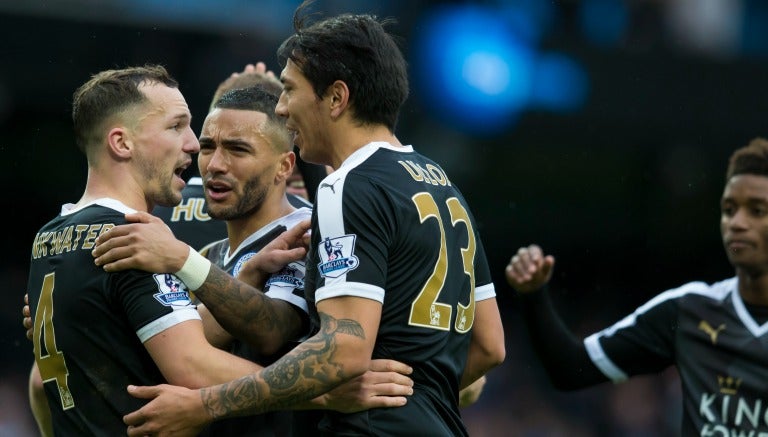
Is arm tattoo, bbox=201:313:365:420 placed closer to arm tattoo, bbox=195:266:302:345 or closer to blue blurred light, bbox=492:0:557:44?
arm tattoo, bbox=195:266:302:345

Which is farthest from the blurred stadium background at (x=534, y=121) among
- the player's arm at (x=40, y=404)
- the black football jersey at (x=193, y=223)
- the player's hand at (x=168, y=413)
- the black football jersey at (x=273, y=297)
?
the player's hand at (x=168, y=413)

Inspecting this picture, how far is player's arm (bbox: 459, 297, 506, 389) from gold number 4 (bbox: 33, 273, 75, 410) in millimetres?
1762

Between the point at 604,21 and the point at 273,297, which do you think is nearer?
the point at 273,297

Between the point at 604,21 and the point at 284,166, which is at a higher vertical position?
the point at 604,21

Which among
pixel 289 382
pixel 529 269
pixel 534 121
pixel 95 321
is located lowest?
pixel 529 269

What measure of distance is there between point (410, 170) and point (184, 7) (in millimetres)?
9912

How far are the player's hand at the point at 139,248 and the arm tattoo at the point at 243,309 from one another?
0.18 metres

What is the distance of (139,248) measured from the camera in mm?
4496

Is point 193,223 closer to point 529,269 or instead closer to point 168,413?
point 529,269

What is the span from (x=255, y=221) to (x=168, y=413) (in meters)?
1.41

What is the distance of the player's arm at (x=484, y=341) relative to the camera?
5293mm

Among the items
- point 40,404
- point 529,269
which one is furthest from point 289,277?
point 40,404

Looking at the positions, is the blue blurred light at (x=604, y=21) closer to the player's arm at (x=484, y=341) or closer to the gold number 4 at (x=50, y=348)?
the player's arm at (x=484, y=341)

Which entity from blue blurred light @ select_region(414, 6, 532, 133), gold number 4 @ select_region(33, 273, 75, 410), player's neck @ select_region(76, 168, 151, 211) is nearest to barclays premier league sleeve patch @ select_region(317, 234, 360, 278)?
player's neck @ select_region(76, 168, 151, 211)
